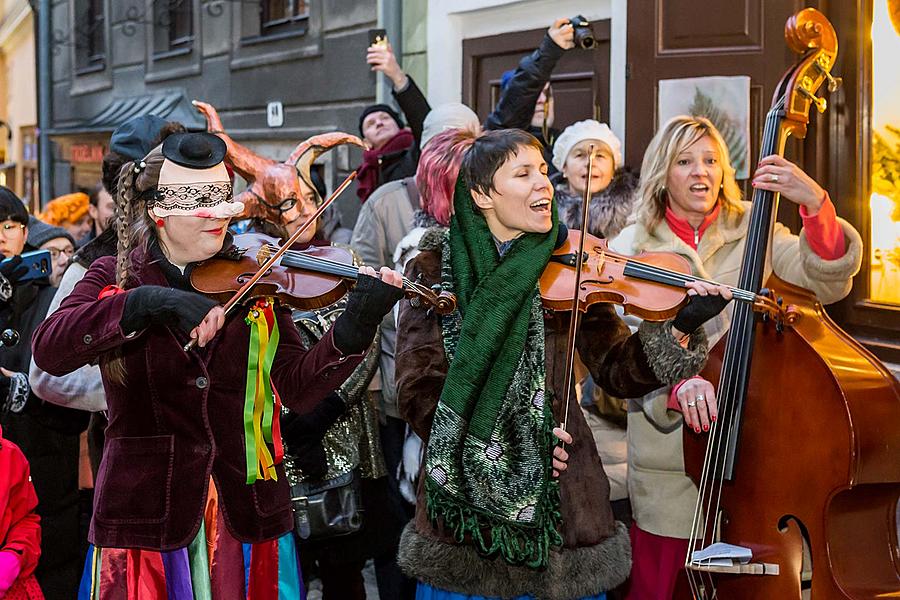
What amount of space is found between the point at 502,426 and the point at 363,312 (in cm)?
45

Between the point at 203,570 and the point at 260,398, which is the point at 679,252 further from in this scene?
the point at 203,570

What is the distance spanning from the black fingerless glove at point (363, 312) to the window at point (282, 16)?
22.0 feet

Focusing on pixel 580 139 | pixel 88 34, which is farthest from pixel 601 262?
pixel 88 34

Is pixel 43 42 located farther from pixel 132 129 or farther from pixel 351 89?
pixel 132 129

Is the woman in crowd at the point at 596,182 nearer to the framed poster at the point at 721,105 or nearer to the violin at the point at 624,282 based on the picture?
the framed poster at the point at 721,105

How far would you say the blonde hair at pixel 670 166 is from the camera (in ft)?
12.0

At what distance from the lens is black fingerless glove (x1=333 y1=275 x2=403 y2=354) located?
281 centimetres

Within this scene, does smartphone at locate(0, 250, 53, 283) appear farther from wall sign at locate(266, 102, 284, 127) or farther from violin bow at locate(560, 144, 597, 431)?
wall sign at locate(266, 102, 284, 127)

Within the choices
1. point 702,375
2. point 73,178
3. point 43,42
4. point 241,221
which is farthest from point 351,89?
point 43,42

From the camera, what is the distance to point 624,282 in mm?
2932

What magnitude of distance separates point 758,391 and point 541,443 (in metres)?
0.58

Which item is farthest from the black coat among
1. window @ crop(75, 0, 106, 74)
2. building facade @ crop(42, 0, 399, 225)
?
window @ crop(75, 0, 106, 74)

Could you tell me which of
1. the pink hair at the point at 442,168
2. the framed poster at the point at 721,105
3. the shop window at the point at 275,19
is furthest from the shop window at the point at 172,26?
the pink hair at the point at 442,168

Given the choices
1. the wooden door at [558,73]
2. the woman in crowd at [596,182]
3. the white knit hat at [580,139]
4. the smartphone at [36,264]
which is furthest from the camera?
the wooden door at [558,73]
